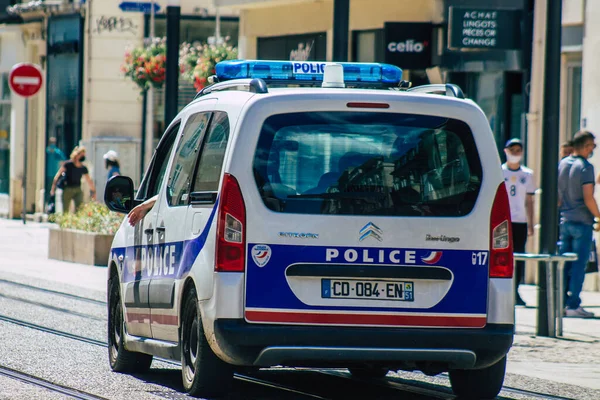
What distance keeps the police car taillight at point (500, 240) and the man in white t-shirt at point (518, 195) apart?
780 cm

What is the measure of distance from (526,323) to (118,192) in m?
5.65

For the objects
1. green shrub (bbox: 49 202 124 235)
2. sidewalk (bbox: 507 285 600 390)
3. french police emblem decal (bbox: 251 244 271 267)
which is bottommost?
sidewalk (bbox: 507 285 600 390)

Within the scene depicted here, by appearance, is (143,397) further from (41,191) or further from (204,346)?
(41,191)

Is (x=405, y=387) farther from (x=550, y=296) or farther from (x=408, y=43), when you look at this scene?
(x=408, y=43)

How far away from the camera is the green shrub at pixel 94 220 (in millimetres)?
20641

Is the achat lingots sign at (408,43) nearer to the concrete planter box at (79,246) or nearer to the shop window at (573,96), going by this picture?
the shop window at (573,96)

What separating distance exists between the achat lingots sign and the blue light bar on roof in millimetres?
12584

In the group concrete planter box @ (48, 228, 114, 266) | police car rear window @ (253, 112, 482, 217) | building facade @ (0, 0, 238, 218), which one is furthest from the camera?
building facade @ (0, 0, 238, 218)

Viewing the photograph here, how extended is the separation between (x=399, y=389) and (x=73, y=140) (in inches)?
1026

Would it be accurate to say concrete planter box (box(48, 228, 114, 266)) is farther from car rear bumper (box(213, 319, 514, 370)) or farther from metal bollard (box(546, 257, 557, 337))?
car rear bumper (box(213, 319, 514, 370))

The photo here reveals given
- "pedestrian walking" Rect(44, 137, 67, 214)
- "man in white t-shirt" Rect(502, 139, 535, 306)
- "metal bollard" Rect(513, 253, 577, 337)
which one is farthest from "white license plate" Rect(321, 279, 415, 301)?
"pedestrian walking" Rect(44, 137, 67, 214)

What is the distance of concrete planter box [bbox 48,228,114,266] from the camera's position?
20.6 metres

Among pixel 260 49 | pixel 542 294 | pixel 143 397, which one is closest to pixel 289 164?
pixel 143 397

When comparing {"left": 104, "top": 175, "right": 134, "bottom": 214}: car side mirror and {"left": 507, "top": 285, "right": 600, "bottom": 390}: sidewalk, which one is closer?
{"left": 104, "top": 175, "right": 134, "bottom": 214}: car side mirror
